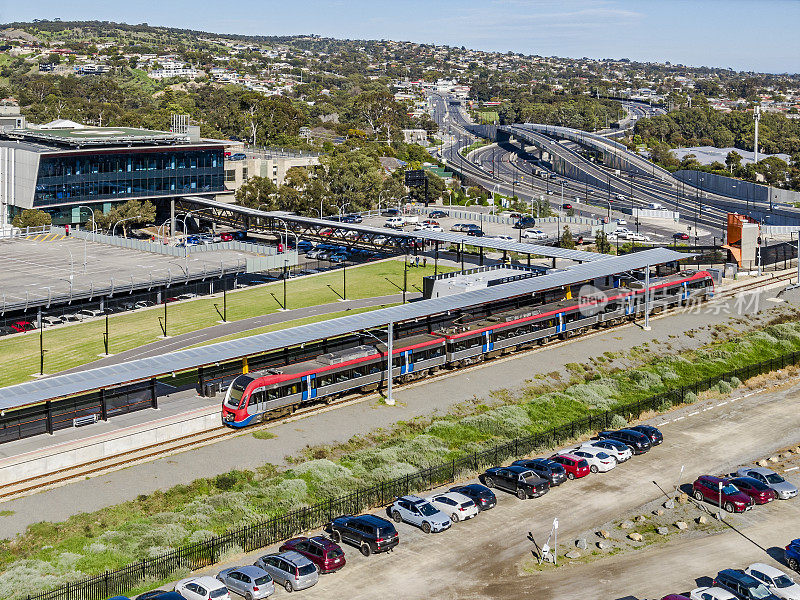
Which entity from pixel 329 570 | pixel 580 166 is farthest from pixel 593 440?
pixel 580 166

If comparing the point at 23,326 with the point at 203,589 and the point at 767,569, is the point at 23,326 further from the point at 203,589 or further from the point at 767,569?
the point at 767,569

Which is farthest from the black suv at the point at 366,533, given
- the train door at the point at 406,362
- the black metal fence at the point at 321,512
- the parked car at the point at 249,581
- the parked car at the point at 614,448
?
the train door at the point at 406,362

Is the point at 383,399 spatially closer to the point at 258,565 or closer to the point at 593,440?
the point at 593,440

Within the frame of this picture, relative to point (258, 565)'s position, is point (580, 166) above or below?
above

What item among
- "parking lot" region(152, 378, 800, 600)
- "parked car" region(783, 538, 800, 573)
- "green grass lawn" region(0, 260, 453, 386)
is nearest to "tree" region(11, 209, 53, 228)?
"green grass lawn" region(0, 260, 453, 386)

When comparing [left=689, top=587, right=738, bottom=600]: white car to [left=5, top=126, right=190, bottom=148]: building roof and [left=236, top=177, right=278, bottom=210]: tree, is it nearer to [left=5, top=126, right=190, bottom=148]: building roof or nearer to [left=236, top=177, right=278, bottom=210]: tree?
[left=5, top=126, right=190, bottom=148]: building roof

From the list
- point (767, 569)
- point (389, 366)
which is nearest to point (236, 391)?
point (389, 366)
